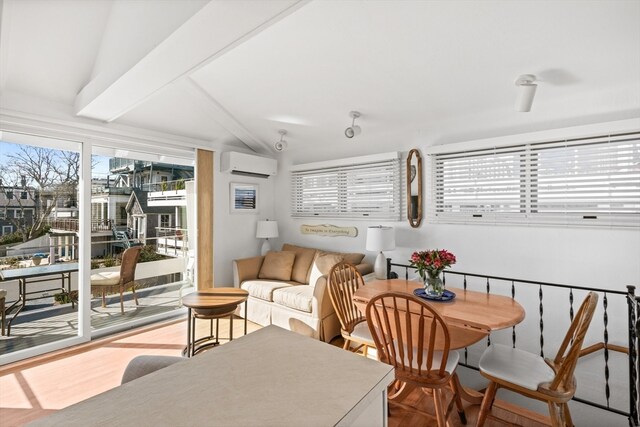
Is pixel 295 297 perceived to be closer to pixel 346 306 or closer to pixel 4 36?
pixel 346 306

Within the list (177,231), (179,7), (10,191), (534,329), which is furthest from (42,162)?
(534,329)

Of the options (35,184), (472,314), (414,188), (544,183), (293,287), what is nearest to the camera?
(472,314)

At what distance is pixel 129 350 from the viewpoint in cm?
306

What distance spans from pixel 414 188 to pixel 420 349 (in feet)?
6.75

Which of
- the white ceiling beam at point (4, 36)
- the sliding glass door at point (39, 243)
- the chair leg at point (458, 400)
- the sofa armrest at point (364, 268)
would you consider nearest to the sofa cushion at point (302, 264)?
the sofa armrest at point (364, 268)

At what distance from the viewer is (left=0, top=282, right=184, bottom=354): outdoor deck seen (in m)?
2.94

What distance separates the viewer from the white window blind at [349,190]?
3.68m

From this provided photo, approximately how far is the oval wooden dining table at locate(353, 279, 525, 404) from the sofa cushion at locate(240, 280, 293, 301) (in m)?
1.45

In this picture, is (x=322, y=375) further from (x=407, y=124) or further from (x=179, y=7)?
(x=407, y=124)

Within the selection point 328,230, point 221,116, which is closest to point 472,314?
point 328,230

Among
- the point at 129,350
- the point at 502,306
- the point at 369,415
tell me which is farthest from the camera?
the point at 129,350

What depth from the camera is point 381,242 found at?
329cm

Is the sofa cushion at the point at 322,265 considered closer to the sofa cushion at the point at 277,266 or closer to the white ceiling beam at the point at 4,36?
the sofa cushion at the point at 277,266

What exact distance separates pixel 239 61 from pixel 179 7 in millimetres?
1031
